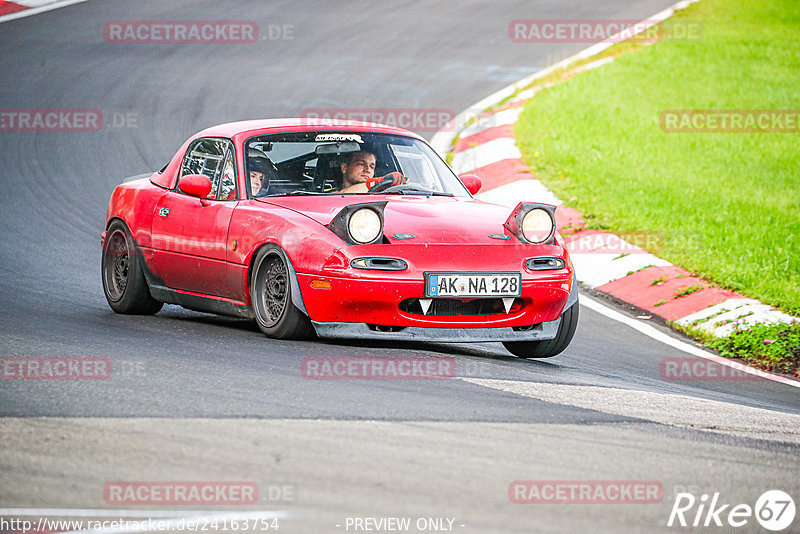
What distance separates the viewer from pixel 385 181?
7391 mm

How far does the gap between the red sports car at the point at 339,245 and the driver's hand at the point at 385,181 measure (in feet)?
0.04

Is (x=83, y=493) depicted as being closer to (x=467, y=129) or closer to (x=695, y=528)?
(x=695, y=528)

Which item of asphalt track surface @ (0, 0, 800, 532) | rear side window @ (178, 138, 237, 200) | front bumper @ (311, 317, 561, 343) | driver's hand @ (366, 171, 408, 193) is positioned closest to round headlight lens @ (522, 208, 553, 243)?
front bumper @ (311, 317, 561, 343)

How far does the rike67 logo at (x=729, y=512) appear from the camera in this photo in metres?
3.81

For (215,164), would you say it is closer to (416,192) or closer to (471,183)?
(416,192)

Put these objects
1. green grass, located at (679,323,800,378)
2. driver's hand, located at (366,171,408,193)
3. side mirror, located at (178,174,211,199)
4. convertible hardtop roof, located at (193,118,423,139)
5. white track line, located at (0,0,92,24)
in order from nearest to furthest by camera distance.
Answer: side mirror, located at (178,174,211,199)
driver's hand, located at (366,171,408,193)
convertible hardtop roof, located at (193,118,423,139)
green grass, located at (679,323,800,378)
white track line, located at (0,0,92,24)

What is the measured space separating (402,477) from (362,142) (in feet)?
12.6

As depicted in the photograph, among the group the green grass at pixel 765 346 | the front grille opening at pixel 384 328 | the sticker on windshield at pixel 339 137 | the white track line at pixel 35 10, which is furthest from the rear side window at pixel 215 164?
the white track line at pixel 35 10

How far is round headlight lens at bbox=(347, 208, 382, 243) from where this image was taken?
6371 mm

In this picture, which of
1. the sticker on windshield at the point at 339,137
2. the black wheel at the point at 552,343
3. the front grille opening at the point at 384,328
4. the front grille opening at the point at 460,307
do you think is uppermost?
the sticker on windshield at the point at 339,137

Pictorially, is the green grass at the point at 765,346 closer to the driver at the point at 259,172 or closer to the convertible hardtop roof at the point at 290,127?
the convertible hardtop roof at the point at 290,127

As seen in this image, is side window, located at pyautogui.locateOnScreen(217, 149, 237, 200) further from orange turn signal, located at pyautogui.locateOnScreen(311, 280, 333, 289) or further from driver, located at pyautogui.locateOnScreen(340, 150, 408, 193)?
orange turn signal, located at pyautogui.locateOnScreen(311, 280, 333, 289)

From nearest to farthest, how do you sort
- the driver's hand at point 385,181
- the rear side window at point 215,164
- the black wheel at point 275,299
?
the black wheel at point 275,299 → the driver's hand at point 385,181 → the rear side window at point 215,164

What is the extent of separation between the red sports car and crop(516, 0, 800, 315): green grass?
9.34 ft
